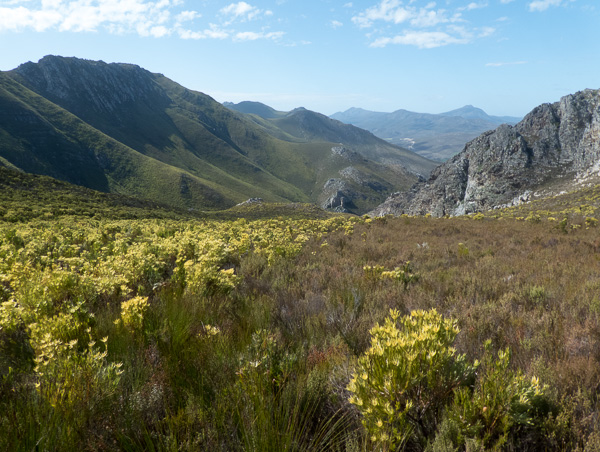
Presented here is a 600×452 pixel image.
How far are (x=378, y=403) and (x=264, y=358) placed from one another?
2.68 ft

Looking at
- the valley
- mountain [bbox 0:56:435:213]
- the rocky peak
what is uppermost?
the rocky peak

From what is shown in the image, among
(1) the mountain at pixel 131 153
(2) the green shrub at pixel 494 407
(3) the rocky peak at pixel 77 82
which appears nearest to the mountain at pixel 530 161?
(2) the green shrub at pixel 494 407

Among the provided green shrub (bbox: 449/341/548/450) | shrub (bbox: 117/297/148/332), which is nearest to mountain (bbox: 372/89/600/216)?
green shrub (bbox: 449/341/548/450)

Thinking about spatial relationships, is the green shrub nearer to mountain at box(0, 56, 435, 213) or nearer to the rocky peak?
→ mountain at box(0, 56, 435, 213)

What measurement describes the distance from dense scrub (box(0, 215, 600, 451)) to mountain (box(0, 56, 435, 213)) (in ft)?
349

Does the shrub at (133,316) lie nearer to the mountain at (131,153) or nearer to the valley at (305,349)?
the valley at (305,349)

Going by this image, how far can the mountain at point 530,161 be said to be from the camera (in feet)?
175

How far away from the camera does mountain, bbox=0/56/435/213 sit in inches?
4417

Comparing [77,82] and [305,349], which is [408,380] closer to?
[305,349]

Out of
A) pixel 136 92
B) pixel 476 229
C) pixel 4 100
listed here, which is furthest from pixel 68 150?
pixel 476 229

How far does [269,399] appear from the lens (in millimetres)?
1795

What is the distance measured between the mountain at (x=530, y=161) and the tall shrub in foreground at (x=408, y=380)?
58.9 meters

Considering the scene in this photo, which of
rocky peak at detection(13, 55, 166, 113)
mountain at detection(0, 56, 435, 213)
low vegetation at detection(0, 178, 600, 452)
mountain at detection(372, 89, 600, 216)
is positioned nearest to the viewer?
low vegetation at detection(0, 178, 600, 452)

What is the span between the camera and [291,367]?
223cm
